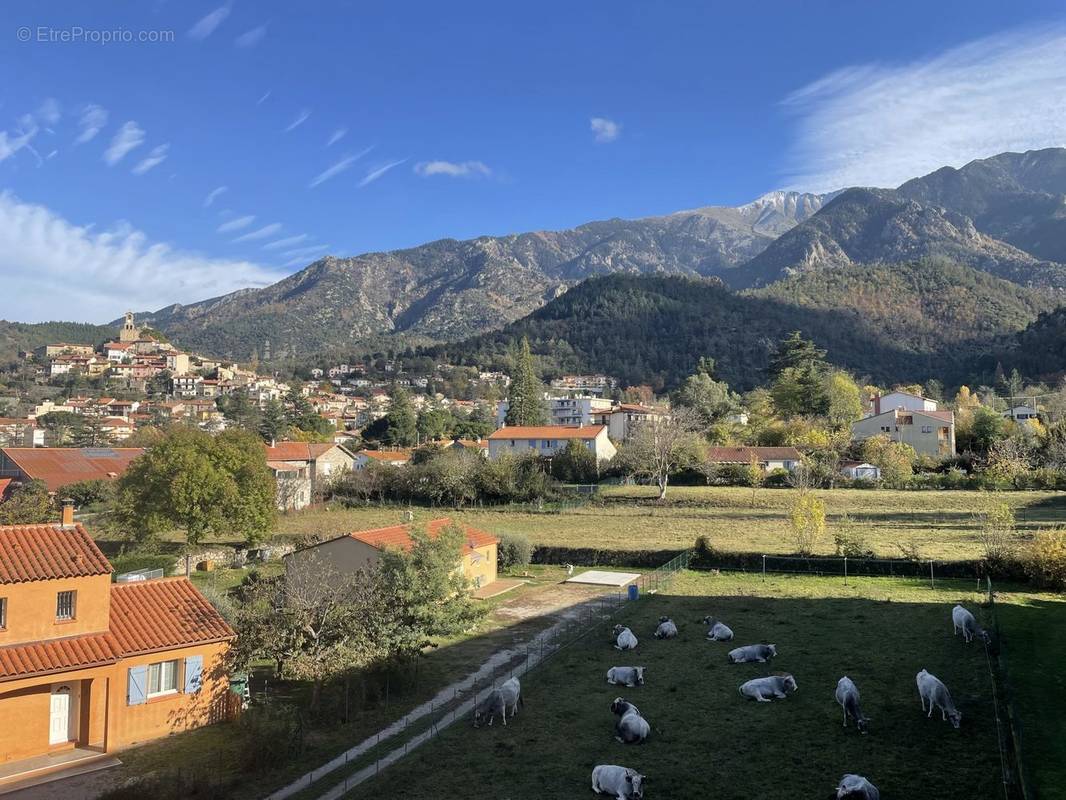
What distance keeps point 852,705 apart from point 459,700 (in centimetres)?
822

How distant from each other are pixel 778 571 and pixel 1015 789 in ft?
64.3

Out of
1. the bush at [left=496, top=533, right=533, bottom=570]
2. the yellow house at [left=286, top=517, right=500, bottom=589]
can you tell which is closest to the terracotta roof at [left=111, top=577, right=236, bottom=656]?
the yellow house at [left=286, top=517, right=500, bottom=589]

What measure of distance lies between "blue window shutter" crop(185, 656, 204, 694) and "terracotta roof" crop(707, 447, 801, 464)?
45.8m

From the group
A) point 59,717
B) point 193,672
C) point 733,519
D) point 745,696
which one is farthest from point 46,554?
point 733,519

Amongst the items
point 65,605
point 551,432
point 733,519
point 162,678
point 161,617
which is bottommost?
point 733,519

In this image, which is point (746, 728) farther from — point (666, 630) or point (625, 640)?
point (666, 630)

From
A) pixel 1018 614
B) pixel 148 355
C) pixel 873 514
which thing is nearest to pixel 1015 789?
pixel 1018 614

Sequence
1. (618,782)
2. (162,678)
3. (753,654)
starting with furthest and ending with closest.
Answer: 1. (753,654)
2. (162,678)
3. (618,782)

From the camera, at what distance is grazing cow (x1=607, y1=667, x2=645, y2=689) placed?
16766 millimetres

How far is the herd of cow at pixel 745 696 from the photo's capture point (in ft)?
36.8

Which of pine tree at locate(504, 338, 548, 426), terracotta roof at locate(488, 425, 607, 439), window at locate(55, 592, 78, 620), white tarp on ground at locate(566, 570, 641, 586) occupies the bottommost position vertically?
white tarp on ground at locate(566, 570, 641, 586)

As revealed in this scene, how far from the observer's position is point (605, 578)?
3042cm

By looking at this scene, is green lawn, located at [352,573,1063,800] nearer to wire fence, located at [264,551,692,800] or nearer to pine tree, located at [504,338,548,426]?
wire fence, located at [264,551,692,800]

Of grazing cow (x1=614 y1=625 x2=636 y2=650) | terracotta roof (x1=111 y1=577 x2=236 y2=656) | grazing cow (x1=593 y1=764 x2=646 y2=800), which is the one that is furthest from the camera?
grazing cow (x1=614 y1=625 x2=636 y2=650)
